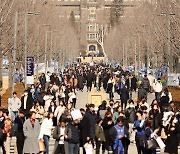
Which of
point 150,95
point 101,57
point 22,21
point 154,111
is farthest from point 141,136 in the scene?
point 101,57

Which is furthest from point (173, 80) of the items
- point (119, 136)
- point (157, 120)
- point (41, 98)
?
point (119, 136)

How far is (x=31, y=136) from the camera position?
66.6 feet

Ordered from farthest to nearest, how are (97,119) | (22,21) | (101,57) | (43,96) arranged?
1. (101,57)
2. (22,21)
3. (43,96)
4. (97,119)

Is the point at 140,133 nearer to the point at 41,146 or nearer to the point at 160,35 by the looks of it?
the point at 41,146

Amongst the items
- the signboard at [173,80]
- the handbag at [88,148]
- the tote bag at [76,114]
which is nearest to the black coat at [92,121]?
the tote bag at [76,114]

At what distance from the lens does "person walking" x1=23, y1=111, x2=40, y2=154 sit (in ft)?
66.4

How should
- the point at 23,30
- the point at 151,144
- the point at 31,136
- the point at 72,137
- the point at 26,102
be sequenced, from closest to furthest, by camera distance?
the point at 151,144, the point at 72,137, the point at 31,136, the point at 26,102, the point at 23,30

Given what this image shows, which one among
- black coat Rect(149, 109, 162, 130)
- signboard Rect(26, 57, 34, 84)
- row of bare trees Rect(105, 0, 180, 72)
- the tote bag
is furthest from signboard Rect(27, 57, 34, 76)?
the tote bag

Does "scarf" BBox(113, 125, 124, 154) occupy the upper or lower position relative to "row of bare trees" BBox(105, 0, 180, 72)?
lower

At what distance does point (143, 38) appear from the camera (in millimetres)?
78438

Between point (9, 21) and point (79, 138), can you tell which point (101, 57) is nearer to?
point (9, 21)

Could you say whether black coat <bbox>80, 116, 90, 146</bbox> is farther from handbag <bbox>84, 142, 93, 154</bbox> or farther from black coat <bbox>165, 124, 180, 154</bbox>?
black coat <bbox>165, 124, 180, 154</bbox>

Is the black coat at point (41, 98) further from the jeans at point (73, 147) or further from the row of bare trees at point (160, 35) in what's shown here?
the jeans at point (73, 147)

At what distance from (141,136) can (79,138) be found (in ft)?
5.26
